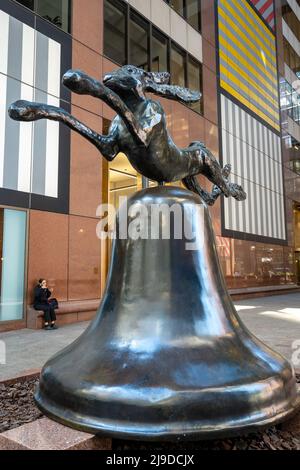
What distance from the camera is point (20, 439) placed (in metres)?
2.16

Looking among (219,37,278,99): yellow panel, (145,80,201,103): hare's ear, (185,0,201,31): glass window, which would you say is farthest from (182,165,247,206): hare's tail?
(219,37,278,99): yellow panel

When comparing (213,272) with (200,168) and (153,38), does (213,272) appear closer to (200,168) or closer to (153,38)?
(200,168)

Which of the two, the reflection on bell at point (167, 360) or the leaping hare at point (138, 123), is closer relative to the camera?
the reflection on bell at point (167, 360)

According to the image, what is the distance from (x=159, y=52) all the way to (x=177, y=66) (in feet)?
4.07

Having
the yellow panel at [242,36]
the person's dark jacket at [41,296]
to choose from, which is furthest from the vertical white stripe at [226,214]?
the person's dark jacket at [41,296]

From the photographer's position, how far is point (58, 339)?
8289 millimetres

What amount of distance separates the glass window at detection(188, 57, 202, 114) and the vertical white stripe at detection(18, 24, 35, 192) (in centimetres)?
794

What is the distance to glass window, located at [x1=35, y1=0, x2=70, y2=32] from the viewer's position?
10.9m

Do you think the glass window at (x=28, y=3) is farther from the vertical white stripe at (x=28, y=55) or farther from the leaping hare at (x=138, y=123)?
the leaping hare at (x=138, y=123)

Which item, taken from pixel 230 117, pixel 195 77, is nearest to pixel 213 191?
pixel 195 77

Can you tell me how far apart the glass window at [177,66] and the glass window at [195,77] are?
451mm

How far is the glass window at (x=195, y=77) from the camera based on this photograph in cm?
1694

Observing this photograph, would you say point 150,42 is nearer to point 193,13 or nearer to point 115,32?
point 115,32

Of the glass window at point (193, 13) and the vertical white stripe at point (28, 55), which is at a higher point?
the glass window at point (193, 13)
